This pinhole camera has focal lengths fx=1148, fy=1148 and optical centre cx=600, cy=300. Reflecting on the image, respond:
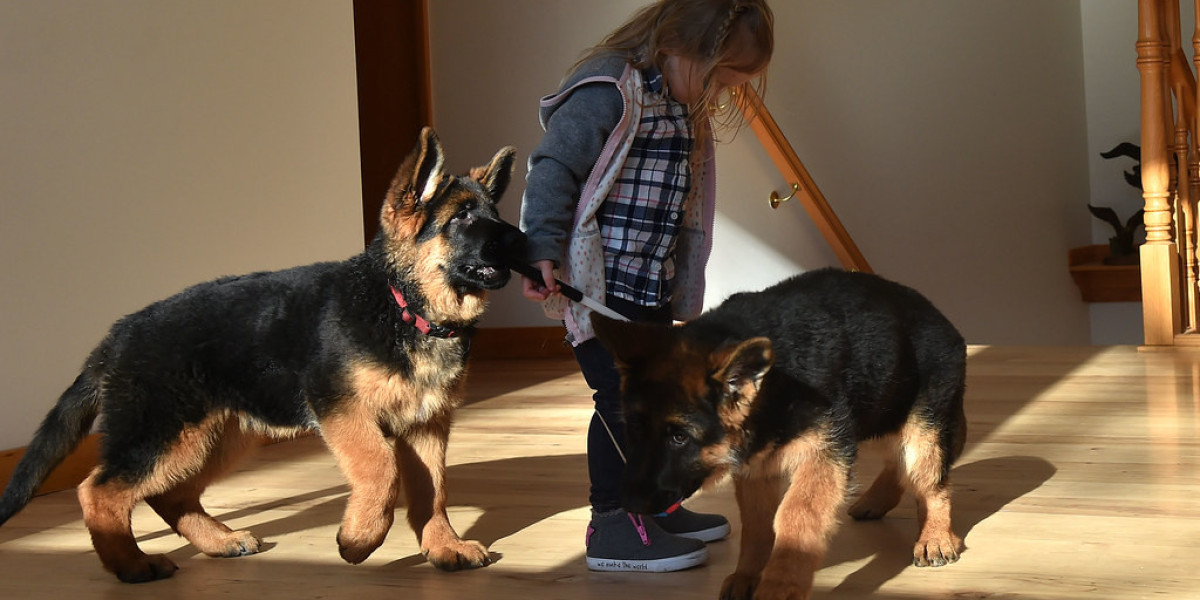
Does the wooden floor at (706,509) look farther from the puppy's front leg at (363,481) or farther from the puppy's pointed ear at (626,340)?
the puppy's pointed ear at (626,340)

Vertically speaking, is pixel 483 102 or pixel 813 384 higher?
pixel 483 102

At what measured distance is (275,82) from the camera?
4.23m

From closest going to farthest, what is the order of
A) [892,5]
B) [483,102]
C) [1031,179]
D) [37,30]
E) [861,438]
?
1. [861,438]
2. [37,30]
3. [483,102]
4. [892,5]
5. [1031,179]

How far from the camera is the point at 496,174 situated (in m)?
2.56

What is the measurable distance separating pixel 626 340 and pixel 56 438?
4.37 ft

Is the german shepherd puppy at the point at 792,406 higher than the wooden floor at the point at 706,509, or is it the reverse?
the german shepherd puppy at the point at 792,406

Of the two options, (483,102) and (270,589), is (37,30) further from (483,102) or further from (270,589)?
(483,102)

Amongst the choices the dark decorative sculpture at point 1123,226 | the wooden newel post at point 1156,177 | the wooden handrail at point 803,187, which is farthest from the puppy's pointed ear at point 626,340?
the dark decorative sculpture at point 1123,226

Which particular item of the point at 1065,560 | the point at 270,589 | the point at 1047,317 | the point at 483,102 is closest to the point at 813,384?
the point at 1065,560

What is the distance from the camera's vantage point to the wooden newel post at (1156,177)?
559 centimetres

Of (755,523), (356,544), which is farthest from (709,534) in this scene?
(356,544)

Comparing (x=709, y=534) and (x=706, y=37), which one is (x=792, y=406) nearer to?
(x=709, y=534)

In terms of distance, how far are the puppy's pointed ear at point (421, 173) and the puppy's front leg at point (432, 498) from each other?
19.4 inches

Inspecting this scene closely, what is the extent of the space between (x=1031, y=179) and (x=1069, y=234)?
80 centimetres
